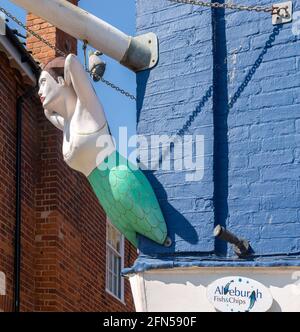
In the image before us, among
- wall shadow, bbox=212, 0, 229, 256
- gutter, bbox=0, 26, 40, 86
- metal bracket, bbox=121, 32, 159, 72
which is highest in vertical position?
gutter, bbox=0, 26, 40, 86

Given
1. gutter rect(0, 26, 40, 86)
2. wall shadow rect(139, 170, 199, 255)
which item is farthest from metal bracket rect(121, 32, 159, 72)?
gutter rect(0, 26, 40, 86)

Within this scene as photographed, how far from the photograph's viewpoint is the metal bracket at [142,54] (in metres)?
6.89

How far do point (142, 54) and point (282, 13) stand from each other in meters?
1.21

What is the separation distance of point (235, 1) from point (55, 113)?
176 cm

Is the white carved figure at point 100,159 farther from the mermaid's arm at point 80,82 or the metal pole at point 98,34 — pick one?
the metal pole at point 98,34

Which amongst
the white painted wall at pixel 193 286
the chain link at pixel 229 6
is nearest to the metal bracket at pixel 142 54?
the chain link at pixel 229 6

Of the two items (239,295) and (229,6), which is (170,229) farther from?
(229,6)

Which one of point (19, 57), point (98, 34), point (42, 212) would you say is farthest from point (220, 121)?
point (42, 212)

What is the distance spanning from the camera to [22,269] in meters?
9.27

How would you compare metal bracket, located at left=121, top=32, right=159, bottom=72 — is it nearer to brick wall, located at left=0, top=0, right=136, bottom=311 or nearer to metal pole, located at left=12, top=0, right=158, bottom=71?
metal pole, located at left=12, top=0, right=158, bottom=71

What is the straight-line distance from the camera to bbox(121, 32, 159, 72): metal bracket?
6.89m

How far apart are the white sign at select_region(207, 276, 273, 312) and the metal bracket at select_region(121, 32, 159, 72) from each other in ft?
6.45

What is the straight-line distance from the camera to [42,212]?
387 inches
